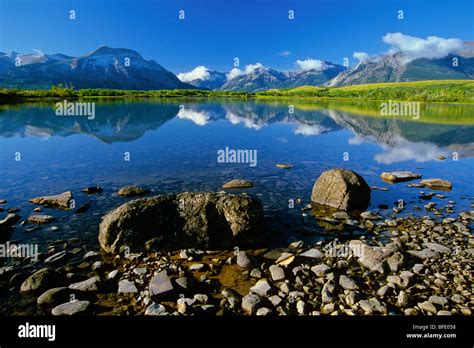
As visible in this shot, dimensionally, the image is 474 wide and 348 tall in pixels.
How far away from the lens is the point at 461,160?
3328 centimetres

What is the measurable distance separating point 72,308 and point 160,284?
2.52 metres

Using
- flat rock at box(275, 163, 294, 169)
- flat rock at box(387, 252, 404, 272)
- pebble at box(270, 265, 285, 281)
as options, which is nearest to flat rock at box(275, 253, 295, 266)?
pebble at box(270, 265, 285, 281)

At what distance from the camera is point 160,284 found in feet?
33.7

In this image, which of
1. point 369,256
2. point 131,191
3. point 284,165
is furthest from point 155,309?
point 284,165

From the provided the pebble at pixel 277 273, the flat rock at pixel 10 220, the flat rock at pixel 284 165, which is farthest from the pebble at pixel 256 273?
the flat rock at pixel 284 165

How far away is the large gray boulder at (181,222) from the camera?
1311cm

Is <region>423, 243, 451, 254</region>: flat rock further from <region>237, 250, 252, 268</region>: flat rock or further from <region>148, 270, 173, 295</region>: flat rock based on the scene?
<region>148, 270, 173, 295</region>: flat rock

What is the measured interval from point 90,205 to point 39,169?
1218 cm

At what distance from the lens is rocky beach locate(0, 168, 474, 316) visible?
9.57 meters

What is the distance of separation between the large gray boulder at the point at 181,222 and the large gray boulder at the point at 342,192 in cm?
583

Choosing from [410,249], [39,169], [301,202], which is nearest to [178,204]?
[301,202]

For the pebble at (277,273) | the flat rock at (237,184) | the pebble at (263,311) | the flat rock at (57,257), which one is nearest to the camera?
the pebble at (263,311)

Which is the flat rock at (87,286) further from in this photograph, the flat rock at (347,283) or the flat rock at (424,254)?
the flat rock at (424,254)

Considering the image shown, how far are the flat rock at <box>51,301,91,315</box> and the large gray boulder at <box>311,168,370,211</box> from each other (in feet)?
44.5
